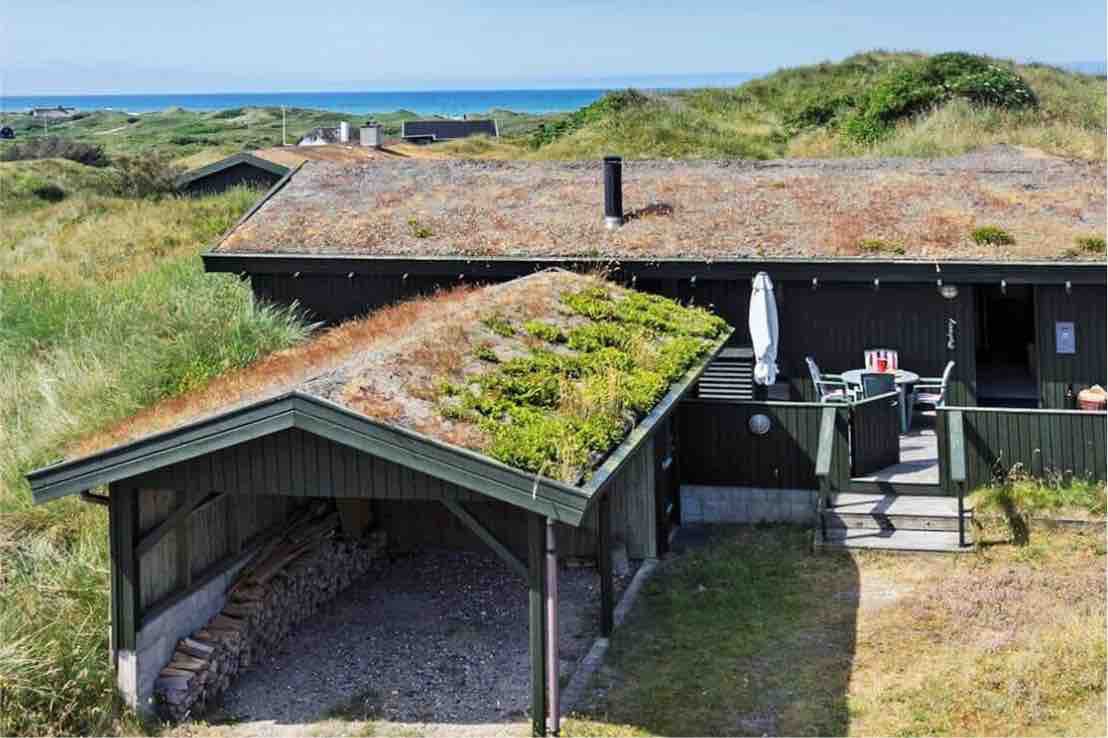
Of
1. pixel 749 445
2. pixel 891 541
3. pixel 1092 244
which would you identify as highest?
pixel 1092 244

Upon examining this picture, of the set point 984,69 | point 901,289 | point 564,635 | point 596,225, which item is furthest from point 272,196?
point 984,69

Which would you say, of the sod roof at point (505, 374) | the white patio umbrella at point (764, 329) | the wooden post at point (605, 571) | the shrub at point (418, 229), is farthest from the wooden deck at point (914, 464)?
the shrub at point (418, 229)

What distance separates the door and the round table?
876mm

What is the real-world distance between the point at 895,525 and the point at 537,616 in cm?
664

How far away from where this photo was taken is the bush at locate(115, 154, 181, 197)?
142ft

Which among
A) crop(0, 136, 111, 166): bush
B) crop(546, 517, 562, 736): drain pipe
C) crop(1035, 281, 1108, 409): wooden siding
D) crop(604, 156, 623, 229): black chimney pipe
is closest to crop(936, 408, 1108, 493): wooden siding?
crop(1035, 281, 1108, 409): wooden siding

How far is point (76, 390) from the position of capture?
57.1 feet

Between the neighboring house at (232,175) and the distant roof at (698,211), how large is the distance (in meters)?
15.9

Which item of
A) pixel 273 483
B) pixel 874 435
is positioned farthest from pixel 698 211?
pixel 273 483

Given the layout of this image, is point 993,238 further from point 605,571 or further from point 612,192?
point 605,571

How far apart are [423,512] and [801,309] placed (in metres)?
7.21

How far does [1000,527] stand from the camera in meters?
15.3

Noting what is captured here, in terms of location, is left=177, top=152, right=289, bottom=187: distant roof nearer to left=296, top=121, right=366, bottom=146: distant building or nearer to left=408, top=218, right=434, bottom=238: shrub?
left=296, top=121, right=366, bottom=146: distant building

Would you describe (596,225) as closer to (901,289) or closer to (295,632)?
(901,289)
